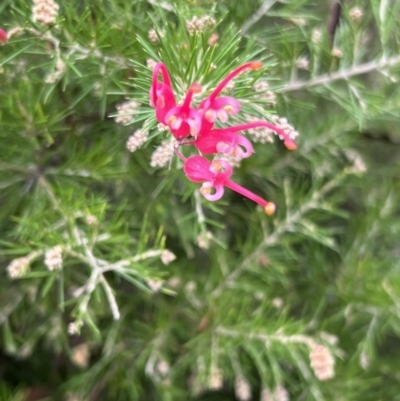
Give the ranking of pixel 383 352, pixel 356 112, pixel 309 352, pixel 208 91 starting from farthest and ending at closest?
pixel 383 352 < pixel 309 352 < pixel 356 112 < pixel 208 91

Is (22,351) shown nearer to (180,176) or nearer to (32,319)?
(32,319)

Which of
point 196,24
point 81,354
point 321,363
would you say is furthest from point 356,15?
point 81,354

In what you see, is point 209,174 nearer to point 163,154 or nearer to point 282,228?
point 163,154

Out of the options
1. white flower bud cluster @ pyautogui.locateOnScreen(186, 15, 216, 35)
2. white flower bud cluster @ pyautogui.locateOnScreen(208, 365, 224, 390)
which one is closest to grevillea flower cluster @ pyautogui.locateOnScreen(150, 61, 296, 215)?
white flower bud cluster @ pyautogui.locateOnScreen(186, 15, 216, 35)

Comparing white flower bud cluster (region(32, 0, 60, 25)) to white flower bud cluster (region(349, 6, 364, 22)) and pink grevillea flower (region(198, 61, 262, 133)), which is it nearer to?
pink grevillea flower (region(198, 61, 262, 133))

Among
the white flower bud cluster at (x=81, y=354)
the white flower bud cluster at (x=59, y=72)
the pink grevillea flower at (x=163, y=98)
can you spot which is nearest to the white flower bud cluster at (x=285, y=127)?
the pink grevillea flower at (x=163, y=98)

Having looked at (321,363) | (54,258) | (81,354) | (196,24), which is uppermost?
(196,24)

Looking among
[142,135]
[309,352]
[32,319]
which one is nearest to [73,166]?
[142,135]
